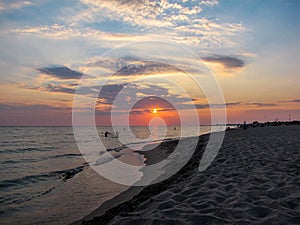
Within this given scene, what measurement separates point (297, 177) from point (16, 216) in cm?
860

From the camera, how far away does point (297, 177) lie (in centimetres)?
673

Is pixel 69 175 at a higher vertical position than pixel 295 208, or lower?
lower

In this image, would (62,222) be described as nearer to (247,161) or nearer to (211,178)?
(211,178)

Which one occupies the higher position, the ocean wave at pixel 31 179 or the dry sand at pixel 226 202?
the dry sand at pixel 226 202

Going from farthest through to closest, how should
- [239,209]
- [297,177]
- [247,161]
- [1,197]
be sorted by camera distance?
[1,197]
[247,161]
[297,177]
[239,209]

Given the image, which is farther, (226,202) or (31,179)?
(31,179)

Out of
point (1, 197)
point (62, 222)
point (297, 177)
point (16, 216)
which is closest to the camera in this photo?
point (297, 177)

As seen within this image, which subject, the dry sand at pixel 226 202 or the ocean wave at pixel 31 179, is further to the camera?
the ocean wave at pixel 31 179

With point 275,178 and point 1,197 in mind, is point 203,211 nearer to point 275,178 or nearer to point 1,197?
point 275,178

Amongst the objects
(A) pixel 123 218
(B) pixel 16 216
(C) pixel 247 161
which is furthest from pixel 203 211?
(B) pixel 16 216

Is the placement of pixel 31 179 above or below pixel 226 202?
below

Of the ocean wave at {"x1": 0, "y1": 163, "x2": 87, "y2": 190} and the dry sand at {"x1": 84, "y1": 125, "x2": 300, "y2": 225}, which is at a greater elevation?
the dry sand at {"x1": 84, "y1": 125, "x2": 300, "y2": 225}

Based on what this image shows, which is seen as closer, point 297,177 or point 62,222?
point 297,177

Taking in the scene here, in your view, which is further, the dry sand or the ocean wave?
the ocean wave
